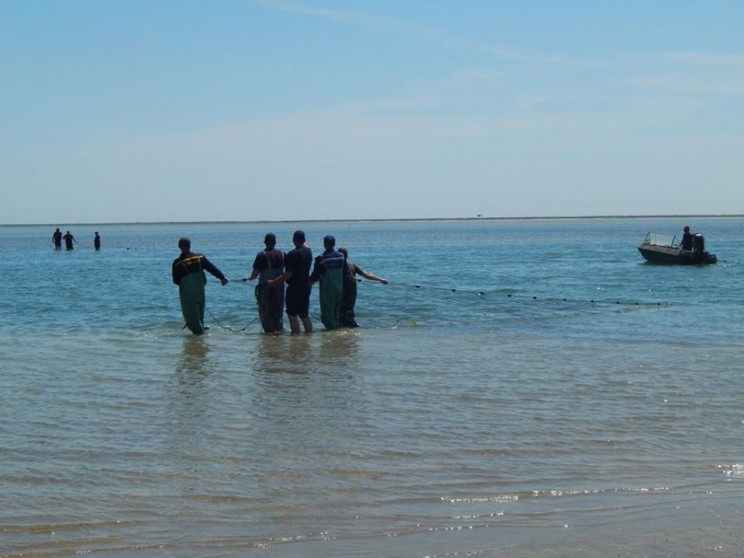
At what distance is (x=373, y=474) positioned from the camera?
678 cm

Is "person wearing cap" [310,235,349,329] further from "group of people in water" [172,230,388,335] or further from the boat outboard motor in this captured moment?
the boat outboard motor

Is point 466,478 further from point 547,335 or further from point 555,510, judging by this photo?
point 547,335

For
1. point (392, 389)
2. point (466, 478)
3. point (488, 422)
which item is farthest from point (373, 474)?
point (392, 389)

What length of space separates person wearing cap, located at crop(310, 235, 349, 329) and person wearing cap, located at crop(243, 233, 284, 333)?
1.83ft

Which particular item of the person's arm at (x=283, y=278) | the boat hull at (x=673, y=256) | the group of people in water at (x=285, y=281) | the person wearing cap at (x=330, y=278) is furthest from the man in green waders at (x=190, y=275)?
the boat hull at (x=673, y=256)

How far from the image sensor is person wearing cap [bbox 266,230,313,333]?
14281mm

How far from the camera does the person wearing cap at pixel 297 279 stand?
46.9 ft

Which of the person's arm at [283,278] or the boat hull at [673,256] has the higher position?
the person's arm at [283,278]

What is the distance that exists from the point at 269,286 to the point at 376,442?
288 inches

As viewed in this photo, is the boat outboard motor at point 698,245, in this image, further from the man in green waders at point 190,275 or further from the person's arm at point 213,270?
the person's arm at point 213,270

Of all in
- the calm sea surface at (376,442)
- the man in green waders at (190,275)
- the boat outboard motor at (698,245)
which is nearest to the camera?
the calm sea surface at (376,442)

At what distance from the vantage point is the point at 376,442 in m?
7.71

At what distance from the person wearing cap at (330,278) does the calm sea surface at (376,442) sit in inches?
14.8

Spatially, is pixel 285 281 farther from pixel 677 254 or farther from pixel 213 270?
pixel 677 254
